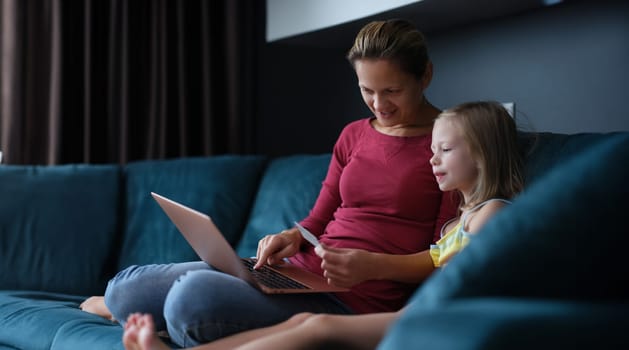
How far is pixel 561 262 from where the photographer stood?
991mm

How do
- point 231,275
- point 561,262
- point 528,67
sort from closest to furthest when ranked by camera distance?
point 561,262 < point 231,275 < point 528,67

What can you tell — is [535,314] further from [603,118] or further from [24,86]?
[24,86]

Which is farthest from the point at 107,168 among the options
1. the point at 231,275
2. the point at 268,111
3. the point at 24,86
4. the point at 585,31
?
the point at 585,31

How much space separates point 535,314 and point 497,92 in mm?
1867

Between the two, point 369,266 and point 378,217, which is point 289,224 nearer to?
point 378,217

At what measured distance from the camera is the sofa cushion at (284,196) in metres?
2.39

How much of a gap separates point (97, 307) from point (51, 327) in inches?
6.6

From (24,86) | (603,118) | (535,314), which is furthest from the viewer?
(24,86)

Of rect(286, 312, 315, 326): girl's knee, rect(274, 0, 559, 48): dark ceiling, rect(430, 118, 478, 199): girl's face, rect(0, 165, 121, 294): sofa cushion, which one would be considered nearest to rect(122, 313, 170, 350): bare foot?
rect(286, 312, 315, 326): girl's knee

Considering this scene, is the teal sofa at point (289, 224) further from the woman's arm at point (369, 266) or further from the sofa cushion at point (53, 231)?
the woman's arm at point (369, 266)

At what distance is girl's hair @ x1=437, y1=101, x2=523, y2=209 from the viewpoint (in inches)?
59.4

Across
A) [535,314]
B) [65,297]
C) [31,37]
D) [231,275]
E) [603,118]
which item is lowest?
[65,297]

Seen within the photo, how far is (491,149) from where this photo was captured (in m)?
1.53

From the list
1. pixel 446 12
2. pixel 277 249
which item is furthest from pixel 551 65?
pixel 277 249
